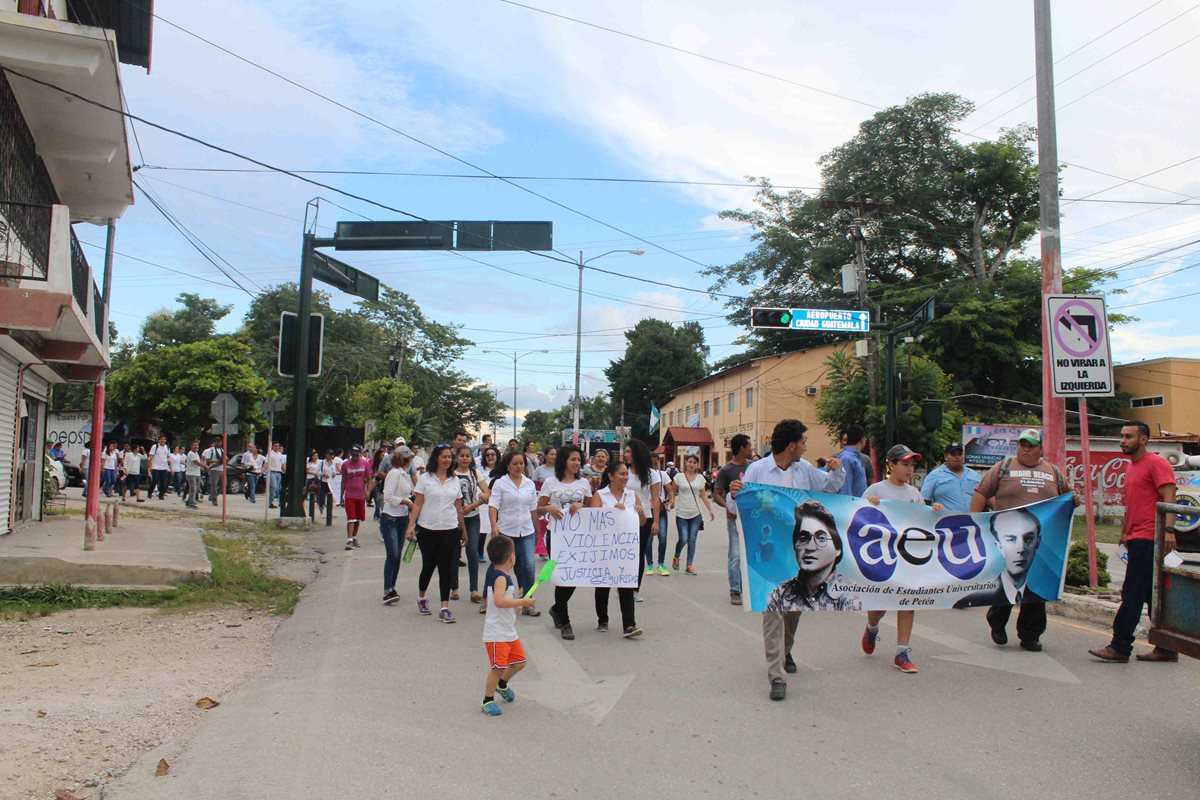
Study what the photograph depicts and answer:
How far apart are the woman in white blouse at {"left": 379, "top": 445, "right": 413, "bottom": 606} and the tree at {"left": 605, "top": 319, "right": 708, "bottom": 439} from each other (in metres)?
71.8

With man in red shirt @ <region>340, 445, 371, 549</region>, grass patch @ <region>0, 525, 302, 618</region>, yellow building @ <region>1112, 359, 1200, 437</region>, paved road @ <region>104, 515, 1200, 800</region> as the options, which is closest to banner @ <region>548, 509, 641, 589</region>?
paved road @ <region>104, 515, 1200, 800</region>

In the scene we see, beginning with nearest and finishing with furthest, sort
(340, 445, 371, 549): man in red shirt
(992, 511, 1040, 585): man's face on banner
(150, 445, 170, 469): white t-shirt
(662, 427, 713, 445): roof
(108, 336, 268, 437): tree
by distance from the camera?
(992, 511, 1040, 585): man's face on banner → (340, 445, 371, 549): man in red shirt → (150, 445, 170, 469): white t-shirt → (108, 336, 268, 437): tree → (662, 427, 713, 445): roof

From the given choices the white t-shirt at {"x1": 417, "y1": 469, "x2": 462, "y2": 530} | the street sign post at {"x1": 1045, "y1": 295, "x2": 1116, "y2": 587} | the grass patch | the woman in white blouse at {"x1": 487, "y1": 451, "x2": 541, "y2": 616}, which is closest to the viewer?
the woman in white blouse at {"x1": 487, "y1": 451, "x2": 541, "y2": 616}

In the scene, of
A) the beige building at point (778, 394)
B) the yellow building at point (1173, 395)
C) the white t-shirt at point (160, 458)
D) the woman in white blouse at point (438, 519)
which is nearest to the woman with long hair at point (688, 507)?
the woman in white blouse at point (438, 519)

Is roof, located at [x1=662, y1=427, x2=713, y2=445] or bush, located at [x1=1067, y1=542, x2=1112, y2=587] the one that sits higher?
roof, located at [x1=662, y1=427, x2=713, y2=445]

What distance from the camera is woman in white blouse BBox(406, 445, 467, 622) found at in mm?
9234

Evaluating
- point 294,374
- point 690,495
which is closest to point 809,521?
point 690,495

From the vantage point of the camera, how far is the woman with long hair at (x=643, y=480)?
9.73 meters

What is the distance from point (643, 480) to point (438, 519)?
224 centimetres

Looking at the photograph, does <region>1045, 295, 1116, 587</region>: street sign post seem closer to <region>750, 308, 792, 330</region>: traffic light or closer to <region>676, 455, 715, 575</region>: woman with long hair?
<region>676, 455, 715, 575</region>: woman with long hair

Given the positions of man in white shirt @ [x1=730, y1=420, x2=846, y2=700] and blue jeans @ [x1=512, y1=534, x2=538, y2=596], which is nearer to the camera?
man in white shirt @ [x1=730, y1=420, x2=846, y2=700]

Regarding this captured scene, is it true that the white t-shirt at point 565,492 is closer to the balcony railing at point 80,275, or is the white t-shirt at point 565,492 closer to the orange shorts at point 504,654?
the orange shorts at point 504,654

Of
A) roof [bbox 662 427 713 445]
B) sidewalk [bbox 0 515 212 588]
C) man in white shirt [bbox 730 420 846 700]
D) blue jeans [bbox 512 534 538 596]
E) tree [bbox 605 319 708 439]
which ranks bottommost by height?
sidewalk [bbox 0 515 212 588]

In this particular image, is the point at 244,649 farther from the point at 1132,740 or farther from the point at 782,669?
the point at 1132,740
